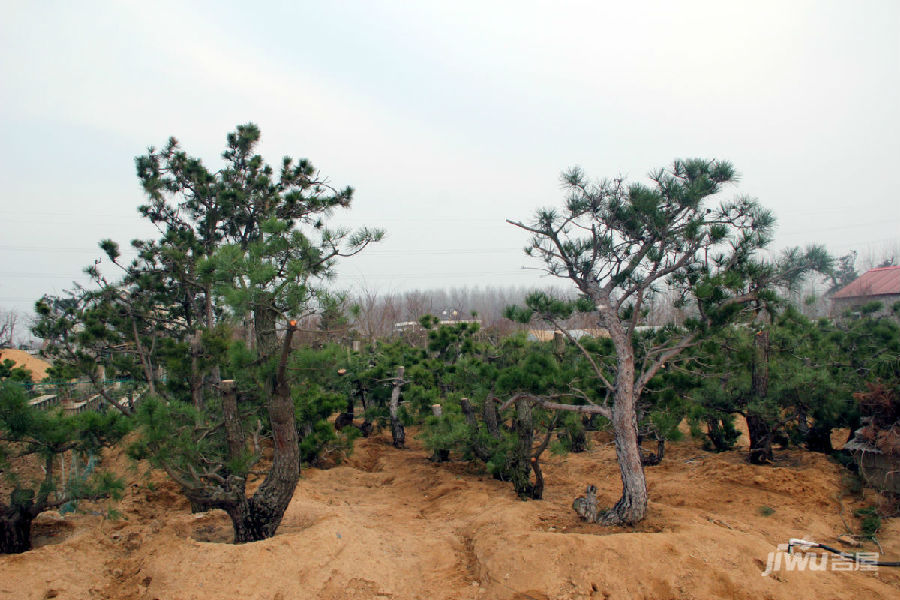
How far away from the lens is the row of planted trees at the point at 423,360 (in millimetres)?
4523

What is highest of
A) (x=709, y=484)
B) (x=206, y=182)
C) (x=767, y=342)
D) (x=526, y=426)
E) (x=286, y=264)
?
(x=206, y=182)

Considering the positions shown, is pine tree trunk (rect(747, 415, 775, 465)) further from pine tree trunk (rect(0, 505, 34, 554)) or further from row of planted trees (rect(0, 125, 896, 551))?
pine tree trunk (rect(0, 505, 34, 554))

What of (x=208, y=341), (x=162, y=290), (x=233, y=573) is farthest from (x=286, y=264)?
(x=162, y=290)

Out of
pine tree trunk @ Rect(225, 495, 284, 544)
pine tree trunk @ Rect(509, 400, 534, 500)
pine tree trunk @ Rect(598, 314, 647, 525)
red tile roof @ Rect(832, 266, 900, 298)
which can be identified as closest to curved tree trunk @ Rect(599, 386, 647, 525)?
pine tree trunk @ Rect(598, 314, 647, 525)

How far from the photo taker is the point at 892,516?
17.6ft

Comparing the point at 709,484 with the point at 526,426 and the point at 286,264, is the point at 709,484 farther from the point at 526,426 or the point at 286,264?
the point at 286,264

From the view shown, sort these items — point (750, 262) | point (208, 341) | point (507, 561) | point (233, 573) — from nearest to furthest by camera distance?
point (233, 573) → point (507, 561) → point (750, 262) → point (208, 341)

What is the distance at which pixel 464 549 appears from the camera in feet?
15.9

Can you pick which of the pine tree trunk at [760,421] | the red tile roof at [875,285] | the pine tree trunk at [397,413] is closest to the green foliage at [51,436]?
the pine tree trunk at [397,413]

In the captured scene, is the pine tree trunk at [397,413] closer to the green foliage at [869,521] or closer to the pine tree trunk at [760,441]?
the pine tree trunk at [760,441]

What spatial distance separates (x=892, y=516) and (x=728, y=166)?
409 centimetres

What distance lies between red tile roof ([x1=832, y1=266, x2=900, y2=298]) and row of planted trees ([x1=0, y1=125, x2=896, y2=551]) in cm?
2205

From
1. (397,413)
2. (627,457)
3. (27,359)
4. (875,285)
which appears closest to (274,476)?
(627,457)

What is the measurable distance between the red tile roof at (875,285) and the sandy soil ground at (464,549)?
25.1 metres
